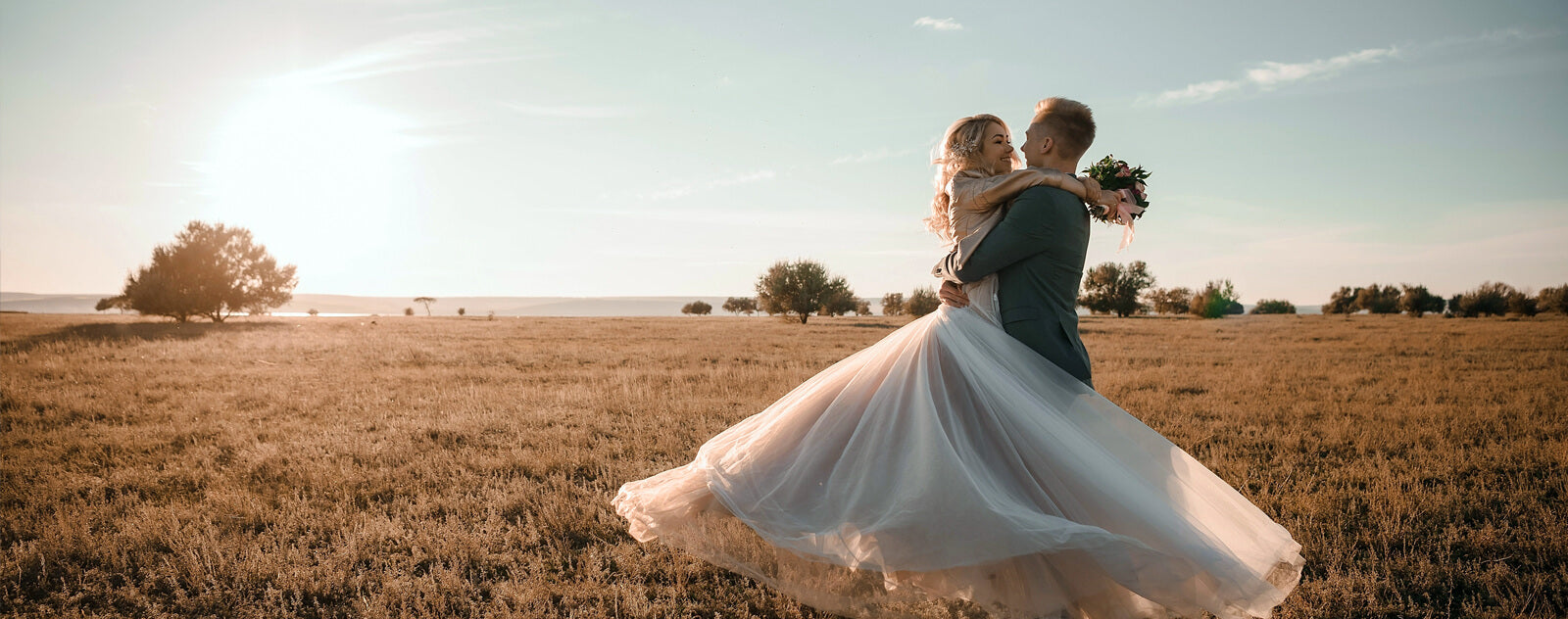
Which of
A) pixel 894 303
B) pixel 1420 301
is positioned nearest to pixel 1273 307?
pixel 1420 301

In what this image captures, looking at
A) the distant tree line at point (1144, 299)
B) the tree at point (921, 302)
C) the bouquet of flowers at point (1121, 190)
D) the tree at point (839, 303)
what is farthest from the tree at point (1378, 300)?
the bouquet of flowers at point (1121, 190)

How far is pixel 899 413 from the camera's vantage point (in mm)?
3863

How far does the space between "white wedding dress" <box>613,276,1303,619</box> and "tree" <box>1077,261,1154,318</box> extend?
71.3m

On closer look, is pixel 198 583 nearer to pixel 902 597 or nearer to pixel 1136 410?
pixel 902 597

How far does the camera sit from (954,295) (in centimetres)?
411

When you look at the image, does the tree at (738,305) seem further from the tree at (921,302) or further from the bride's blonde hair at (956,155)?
the bride's blonde hair at (956,155)

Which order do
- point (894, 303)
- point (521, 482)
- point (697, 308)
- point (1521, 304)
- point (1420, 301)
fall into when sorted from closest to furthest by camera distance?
1. point (521, 482)
2. point (1521, 304)
3. point (1420, 301)
4. point (894, 303)
5. point (697, 308)

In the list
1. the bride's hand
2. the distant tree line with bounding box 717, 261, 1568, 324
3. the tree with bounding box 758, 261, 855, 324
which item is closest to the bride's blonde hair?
the bride's hand

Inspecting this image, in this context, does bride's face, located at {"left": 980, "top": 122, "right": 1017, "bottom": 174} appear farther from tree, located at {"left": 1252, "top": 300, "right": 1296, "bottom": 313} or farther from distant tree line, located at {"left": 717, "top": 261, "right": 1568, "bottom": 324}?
tree, located at {"left": 1252, "top": 300, "right": 1296, "bottom": 313}

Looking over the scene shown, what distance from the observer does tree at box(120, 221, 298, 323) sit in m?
43.9

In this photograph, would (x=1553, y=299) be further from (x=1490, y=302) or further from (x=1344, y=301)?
(x=1344, y=301)

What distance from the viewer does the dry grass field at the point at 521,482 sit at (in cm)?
429

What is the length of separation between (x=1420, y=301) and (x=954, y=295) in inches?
2655

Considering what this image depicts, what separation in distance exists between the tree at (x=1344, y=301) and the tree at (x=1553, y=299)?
61.4 ft
